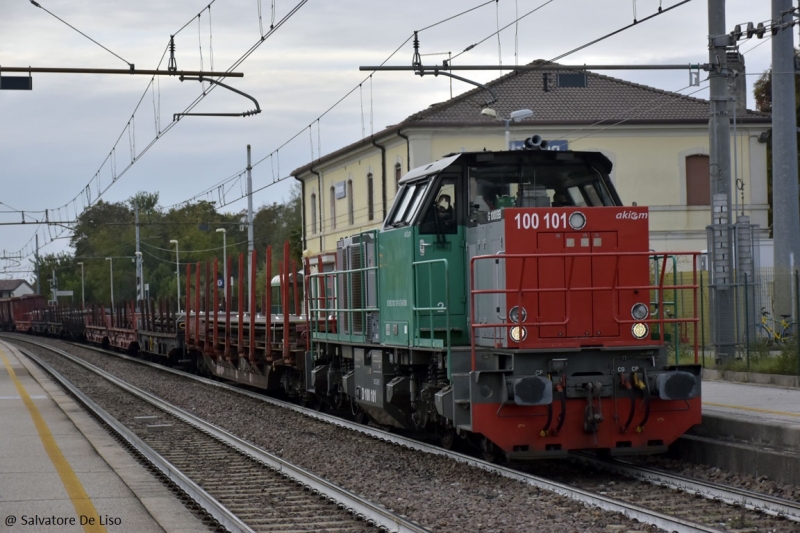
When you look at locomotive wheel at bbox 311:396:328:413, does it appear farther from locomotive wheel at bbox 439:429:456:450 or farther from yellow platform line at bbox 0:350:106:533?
locomotive wheel at bbox 439:429:456:450

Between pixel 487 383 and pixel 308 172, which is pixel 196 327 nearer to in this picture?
pixel 487 383

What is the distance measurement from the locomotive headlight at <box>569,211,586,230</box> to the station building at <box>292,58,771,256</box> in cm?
2973

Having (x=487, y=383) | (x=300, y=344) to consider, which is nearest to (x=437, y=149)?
(x=300, y=344)

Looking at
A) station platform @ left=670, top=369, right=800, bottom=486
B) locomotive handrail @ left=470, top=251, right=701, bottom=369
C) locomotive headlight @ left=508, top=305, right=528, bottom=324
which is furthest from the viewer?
locomotive headlight @ left=508, top=305, right=528, bottom=324

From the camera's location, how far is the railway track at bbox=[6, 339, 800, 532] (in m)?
7.82

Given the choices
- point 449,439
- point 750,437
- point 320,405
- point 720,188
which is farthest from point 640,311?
point 320,405

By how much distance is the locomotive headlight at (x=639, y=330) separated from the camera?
10.4 meters

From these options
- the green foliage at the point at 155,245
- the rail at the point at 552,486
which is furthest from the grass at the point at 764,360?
the green foliage at the point at 155,245

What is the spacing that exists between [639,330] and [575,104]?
109 ft

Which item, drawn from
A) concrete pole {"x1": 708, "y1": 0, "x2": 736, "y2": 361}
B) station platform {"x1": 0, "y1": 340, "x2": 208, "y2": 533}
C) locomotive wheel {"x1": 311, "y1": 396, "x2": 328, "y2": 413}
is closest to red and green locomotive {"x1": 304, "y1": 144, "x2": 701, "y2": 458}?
station platform {"x1": 0, "y1": 340, "x2": 208, "y2": 533}

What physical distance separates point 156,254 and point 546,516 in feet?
315

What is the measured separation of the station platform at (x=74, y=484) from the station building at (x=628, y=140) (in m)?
25.8

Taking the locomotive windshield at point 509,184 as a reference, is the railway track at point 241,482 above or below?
below

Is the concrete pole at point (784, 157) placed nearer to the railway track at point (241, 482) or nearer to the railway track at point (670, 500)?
the railway track at point (670, 500)
